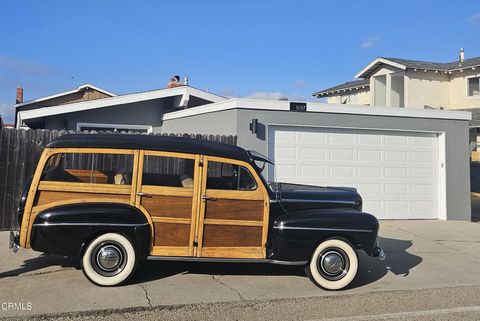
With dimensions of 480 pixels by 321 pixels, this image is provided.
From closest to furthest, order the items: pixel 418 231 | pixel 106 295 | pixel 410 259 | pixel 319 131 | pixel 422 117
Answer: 1. pixel 106 295
2. pixel 410 259
3. pixel 418 231
4. pixel 319 131
5. pixel 422 117

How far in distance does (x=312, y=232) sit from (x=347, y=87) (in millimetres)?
27759

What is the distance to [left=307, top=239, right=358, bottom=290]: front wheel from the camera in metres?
6.46

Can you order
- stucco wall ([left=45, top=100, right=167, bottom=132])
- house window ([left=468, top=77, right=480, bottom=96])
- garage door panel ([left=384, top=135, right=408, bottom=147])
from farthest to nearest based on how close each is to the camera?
1. house window ([left=468, top=77, right=480, bottom=96])
2. stucco wall ([left=45, top=100, right=167, bottom=132])
3. garage door panel ([left=384, top=135, right=408, bottom=147])

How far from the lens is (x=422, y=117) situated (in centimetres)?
1317

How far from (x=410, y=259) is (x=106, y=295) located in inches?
209

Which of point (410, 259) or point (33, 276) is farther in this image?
point (410, 259)

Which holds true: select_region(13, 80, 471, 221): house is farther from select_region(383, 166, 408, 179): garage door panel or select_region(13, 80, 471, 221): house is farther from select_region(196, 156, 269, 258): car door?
select_region(196, 156, 269, 258): car door

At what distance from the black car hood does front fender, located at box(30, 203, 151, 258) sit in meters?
1.96

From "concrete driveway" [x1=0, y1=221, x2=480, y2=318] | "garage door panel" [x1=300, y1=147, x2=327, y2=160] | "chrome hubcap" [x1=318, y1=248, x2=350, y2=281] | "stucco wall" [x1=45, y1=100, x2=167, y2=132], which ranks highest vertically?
"stucco wall" [x1=45, y1=100, x2=167, y2=132]

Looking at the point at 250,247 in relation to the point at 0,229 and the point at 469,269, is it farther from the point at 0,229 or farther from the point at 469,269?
the point at 0,229

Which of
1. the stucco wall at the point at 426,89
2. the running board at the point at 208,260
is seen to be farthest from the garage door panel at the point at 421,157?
the stucco wall at the point at 426,89

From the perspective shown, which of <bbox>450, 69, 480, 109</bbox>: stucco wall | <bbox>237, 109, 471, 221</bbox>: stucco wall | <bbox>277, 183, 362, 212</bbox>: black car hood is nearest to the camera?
<bbox>277, 183, 362, 212</bbox>: black car hood

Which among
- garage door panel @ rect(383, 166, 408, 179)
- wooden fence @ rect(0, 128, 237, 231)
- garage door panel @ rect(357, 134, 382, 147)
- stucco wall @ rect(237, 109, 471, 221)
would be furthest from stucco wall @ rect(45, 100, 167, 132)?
garage door panel @ rect(383, 166, 408, 179)

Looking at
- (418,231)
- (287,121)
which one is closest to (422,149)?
(418,231)
